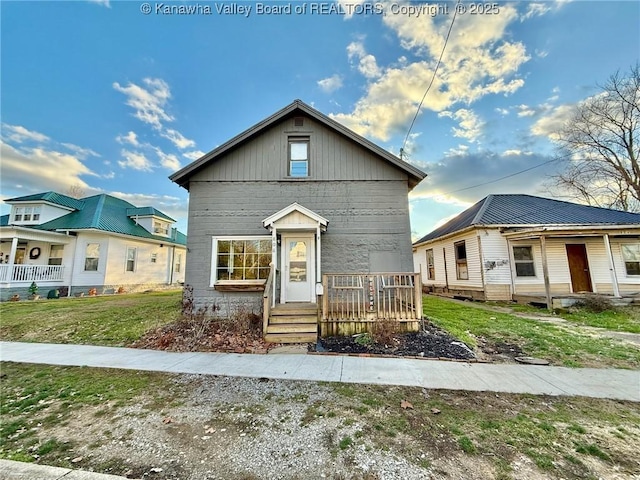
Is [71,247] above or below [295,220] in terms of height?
above

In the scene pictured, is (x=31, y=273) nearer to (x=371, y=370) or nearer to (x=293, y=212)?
(x=293, y=212)

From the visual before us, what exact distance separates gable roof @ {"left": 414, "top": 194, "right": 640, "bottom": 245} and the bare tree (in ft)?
30.2

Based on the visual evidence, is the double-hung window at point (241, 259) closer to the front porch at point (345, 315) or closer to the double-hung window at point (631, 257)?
the front porch at point (345, 315)

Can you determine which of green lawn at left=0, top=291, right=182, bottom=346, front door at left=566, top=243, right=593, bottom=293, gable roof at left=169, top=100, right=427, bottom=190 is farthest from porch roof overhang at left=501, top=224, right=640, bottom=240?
green lawn at left=0, top=291, right=182, bottom=346

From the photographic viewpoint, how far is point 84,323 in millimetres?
8453

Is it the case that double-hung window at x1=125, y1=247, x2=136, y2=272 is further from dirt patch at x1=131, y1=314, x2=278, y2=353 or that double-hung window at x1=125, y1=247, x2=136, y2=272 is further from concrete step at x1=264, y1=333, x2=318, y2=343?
concrete step at x1=264, y1=333, x2=318, y2=343

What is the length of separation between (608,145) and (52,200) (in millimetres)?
38833

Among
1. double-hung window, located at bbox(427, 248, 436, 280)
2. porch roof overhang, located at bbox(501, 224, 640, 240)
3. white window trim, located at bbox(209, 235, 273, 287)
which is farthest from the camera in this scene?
double-hung window, located at bbox(427, 248, 436, 280)

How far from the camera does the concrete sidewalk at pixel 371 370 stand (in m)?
4.25

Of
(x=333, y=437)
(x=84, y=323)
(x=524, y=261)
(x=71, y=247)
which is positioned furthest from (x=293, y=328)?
(x=71, y=247)

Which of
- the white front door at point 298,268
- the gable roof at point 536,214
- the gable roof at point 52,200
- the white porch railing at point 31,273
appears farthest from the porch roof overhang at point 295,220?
the gable roof at point 52,200

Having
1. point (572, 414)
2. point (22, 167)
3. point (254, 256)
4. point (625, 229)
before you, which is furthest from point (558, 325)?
point (22, 167)

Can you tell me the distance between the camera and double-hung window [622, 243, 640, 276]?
12.6 metres

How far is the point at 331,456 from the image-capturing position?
2.60m
